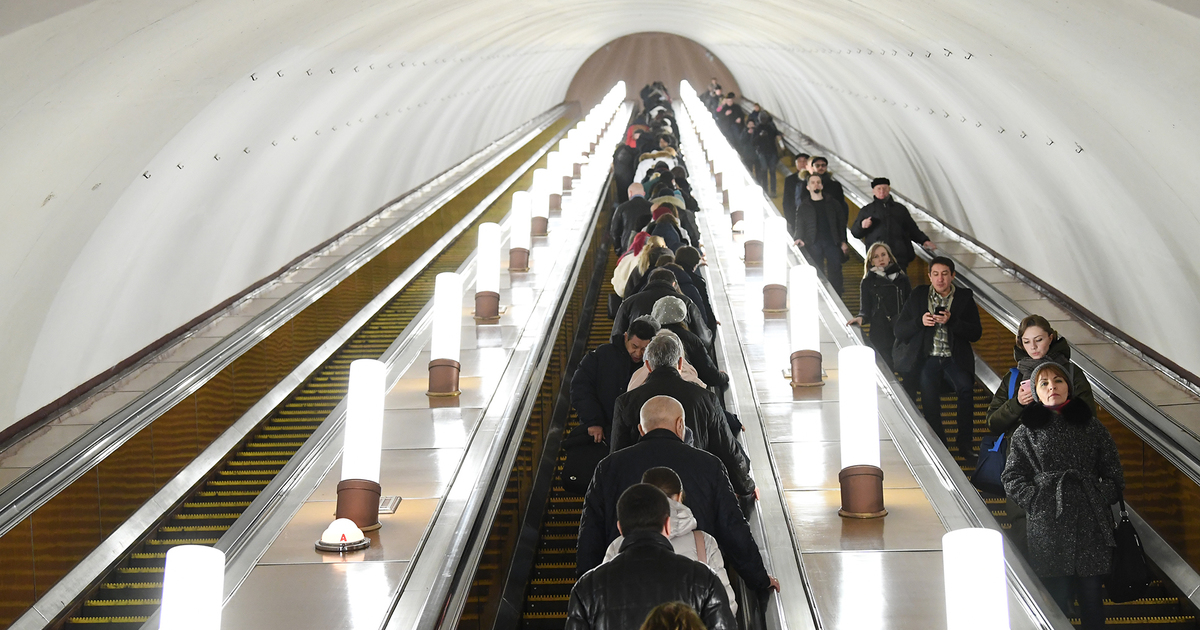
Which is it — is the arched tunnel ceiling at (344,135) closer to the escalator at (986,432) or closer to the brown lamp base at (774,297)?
the escalator at (986,432)

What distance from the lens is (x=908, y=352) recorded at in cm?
758

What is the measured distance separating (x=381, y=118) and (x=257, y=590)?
13.5 m

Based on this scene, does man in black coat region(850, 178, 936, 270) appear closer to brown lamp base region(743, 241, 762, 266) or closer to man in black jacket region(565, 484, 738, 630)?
brown lamp base region(743, 241, 762, 266)

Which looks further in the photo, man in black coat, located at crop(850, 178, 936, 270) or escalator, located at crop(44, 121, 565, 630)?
man in black coat, located at crop(850, 178, 936, 270)

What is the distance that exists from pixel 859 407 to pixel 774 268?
4.89 m

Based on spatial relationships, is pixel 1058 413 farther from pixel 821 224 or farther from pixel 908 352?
pixel 821 224

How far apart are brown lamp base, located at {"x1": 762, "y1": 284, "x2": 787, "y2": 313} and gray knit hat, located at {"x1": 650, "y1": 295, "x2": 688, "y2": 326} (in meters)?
3.89

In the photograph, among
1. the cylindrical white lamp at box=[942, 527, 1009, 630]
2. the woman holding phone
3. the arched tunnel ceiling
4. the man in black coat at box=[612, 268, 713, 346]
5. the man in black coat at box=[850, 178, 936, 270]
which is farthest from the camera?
the man in black coat at box=[850, 178, 936, 270]

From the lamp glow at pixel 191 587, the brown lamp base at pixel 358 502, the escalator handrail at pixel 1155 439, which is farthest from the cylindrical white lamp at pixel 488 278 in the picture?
the lamp glow at pixel 191 587

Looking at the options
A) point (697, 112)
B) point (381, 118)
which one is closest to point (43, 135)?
point (381, 118)

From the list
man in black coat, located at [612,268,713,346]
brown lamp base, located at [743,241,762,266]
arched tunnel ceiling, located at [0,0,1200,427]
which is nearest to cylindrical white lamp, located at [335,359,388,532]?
man in black coat, located at [612,268,713,346]

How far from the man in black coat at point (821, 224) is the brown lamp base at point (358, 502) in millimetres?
6425

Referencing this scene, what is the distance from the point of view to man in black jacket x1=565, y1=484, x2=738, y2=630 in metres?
3.43

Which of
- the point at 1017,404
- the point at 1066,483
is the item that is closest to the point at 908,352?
the point at 1017,404
